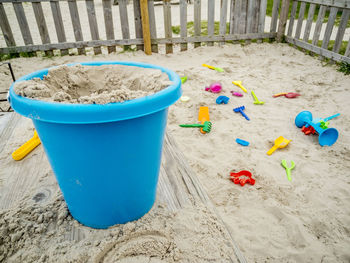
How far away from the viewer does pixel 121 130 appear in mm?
908

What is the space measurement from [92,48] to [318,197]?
4402mm

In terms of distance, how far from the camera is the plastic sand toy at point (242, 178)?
5.97 ft

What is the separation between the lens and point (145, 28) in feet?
13.8

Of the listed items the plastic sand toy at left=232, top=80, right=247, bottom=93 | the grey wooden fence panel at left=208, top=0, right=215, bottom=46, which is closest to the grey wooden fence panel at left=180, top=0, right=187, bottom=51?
the grey wooden fence panel at left=208, top=0, right=215, bottom=46

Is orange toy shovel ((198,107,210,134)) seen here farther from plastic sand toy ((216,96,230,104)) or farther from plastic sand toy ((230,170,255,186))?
plastic sand toy ((230,170,255,186))

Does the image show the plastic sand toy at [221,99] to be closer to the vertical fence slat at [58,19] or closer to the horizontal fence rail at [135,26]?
the horizontal fence rail at [135,26]

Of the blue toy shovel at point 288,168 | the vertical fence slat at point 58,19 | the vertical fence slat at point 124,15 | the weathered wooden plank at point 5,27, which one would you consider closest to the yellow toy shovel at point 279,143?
the blue toy shovel at point 288,168

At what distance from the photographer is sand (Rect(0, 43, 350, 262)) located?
1.41m

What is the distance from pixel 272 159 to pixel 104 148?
5.27 feet

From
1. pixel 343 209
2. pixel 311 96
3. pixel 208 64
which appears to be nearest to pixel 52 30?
pixel 208 64

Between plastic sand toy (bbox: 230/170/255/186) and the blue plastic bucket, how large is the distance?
82 cm

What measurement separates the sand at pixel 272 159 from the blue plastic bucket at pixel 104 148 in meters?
0.19

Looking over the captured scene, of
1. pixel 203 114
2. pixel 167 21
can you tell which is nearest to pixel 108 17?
pixel 167 21

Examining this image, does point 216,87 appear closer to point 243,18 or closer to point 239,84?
point 239,84
